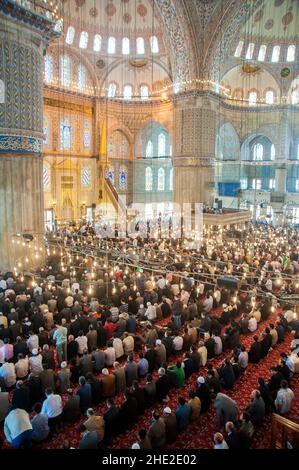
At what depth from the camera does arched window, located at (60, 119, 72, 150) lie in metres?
22.5

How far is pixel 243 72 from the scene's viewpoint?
26406 mm

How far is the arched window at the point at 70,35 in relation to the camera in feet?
73.0

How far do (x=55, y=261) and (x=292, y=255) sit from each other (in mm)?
8428

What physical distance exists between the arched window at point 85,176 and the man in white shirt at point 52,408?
761 inches

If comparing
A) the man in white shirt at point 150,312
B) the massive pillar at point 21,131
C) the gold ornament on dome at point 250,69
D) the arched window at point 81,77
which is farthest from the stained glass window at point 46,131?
the man in white shirt at point 150,312

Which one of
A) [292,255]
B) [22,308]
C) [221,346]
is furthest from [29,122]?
[292,255]

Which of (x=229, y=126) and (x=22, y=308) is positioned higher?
(x=229, y=126)

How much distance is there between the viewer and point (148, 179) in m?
27.6

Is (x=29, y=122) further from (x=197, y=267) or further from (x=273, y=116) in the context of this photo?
(x=273, y=116)

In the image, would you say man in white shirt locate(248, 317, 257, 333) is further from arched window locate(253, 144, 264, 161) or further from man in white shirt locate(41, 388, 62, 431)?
arched window locate(253, 144, 264, 161)

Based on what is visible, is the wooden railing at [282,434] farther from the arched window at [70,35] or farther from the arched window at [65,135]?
the arched window at [70,35]

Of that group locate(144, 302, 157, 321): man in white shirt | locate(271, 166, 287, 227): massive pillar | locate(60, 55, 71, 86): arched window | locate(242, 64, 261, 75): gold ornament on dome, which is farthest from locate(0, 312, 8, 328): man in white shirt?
locate(242, 64, 261, 75): gold ornament on dome

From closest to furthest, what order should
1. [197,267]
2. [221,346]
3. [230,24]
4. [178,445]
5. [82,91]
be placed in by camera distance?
[178,445] → [221,346] → [197,267] → [230,24] → [82,91]
